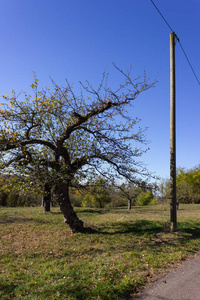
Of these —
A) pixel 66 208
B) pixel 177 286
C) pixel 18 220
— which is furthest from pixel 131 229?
pixel 18 220

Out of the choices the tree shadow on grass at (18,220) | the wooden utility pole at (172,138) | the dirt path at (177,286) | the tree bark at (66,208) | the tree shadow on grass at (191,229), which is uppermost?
the wooden utility pole at (172,138)

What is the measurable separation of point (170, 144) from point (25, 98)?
683 cm

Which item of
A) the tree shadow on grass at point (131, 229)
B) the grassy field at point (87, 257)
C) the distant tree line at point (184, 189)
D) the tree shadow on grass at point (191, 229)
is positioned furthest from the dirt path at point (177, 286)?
the distant tree line at point (184, 189)

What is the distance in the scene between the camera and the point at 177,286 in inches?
196

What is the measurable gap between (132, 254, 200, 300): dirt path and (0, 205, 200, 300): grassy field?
13.6 inches

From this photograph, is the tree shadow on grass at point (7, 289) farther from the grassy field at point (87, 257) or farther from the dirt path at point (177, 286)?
the dirt path at point (177, 286)

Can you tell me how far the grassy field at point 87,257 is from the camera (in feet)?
16.1

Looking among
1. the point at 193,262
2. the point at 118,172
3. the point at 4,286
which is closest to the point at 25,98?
the point at 118,172

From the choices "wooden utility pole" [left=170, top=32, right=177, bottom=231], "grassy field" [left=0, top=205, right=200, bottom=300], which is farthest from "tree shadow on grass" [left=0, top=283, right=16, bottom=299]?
"wooden utility pole" [left=170, top=32, right=177, bottom=231]

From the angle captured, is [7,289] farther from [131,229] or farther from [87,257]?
[131,229]

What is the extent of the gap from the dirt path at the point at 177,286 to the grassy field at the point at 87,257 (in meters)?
0.34

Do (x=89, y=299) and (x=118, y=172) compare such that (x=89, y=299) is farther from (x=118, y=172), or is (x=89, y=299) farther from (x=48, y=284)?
(x=118, y=172)

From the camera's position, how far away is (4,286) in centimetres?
539

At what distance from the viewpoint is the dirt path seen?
4.53m
